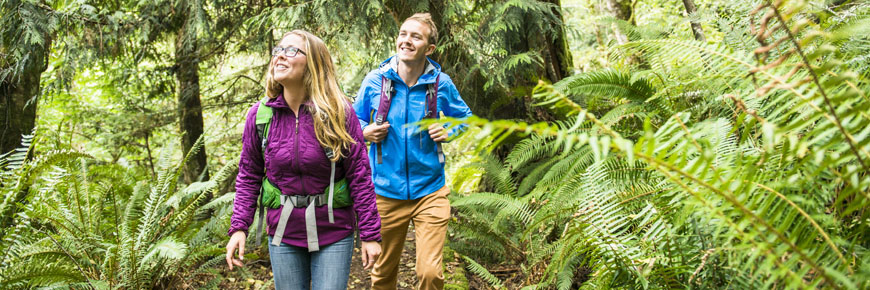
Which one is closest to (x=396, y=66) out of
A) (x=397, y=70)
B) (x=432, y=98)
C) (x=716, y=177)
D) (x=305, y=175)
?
(x=397, y=70)

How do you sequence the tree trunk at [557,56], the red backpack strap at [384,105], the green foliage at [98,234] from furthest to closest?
the tree trunk at [557,56], the red backpack strap at [384,105], the green foliage at [98,234]

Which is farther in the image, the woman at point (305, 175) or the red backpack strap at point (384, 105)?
the red backpack strap at point (384, 105)

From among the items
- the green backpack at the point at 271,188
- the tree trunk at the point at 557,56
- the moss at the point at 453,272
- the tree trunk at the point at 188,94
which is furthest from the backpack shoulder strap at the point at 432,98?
the tree trunk at the point at 188,94

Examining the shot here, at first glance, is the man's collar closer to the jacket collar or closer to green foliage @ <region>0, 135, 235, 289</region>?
the jacket collar

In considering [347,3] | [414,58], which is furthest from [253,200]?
[347,3]

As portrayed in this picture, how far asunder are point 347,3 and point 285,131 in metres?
2.82

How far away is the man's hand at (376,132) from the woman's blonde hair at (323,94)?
580 mm

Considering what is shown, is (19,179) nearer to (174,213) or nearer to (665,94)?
(174,213)

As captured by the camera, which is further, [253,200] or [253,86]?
[253,86]

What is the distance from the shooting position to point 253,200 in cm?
269

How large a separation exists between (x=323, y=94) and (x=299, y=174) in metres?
0.45

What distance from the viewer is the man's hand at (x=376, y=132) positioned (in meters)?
3.35

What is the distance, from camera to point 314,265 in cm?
262

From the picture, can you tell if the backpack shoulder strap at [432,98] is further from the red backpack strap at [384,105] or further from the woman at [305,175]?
the woman at [305,175]
